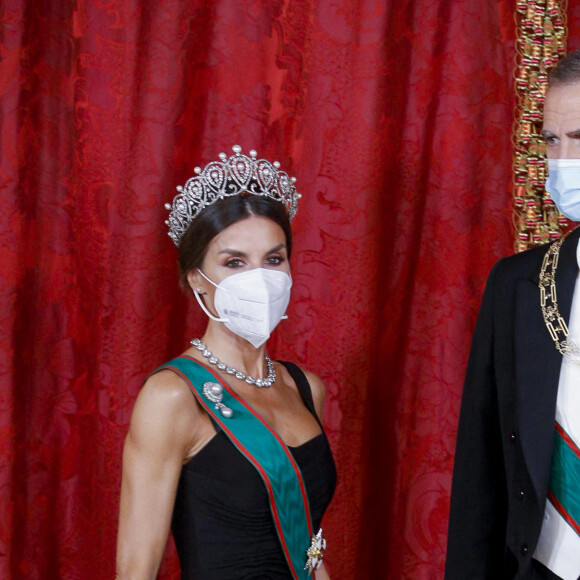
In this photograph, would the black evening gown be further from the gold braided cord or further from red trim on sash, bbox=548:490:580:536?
the gold braided cord

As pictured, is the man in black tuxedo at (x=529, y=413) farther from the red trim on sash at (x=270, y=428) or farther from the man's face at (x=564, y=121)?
the red trim on sash at (x=270, y=428)

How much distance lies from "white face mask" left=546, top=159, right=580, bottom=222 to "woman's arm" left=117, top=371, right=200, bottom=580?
76 cm

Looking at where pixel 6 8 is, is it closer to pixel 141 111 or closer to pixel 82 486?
pixel 141 111

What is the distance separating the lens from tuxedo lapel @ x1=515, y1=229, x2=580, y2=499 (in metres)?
1.25

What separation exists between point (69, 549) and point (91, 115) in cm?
119

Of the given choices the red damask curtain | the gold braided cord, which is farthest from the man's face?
the red damask curtain

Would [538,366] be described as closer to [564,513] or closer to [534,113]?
[564,513]

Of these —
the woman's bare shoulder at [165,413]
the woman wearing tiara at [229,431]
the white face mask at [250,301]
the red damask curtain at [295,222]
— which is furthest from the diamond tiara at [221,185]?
the red damask curtain at [295,222]

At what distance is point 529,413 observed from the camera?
4.14 ft

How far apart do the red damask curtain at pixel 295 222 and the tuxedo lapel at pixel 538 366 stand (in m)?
0.70

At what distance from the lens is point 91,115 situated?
77.9 inches

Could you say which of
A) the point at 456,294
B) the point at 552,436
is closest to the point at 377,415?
the point at 456,294

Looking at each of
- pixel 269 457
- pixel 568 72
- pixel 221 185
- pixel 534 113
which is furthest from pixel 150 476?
pixel 534 113

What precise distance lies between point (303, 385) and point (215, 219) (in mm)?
449
